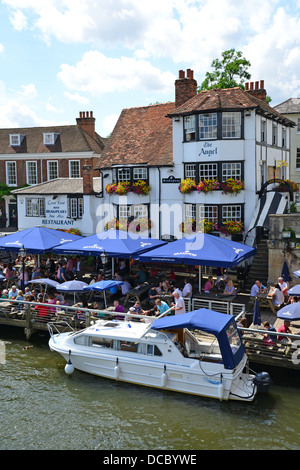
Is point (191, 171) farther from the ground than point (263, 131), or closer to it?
closer to it

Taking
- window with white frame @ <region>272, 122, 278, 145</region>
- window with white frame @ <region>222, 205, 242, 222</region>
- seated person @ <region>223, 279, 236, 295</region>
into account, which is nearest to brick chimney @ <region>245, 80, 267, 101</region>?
window with white frame @ <region>272, 122, 278, 145</region>

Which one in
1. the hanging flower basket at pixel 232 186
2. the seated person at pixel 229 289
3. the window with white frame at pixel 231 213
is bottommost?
the seated person at pixel 229 289

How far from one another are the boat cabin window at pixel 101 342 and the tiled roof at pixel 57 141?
1074 inches

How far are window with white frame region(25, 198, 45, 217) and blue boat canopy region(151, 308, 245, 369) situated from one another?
65.1ft

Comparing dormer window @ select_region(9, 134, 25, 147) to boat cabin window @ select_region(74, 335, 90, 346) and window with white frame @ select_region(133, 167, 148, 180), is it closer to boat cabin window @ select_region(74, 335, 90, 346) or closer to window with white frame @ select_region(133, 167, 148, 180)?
window with white frame @ select_region(133, 167, 148, 180)

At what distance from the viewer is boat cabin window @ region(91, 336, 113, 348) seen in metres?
15.6

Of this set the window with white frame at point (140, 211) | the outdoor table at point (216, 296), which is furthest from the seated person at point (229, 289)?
the window with white frame at point (140, 211)

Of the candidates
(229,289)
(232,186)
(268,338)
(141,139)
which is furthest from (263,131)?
(268,338)

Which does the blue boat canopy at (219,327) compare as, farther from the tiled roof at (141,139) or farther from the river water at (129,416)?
the tiled roof at (141,139)

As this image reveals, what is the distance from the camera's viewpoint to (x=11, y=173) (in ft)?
143

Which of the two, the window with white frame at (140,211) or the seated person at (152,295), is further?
the window with white frame at (140,211)

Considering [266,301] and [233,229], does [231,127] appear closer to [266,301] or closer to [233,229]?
[233,229]

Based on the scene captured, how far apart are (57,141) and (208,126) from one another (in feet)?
70.7

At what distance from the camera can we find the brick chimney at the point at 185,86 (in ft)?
93.2
